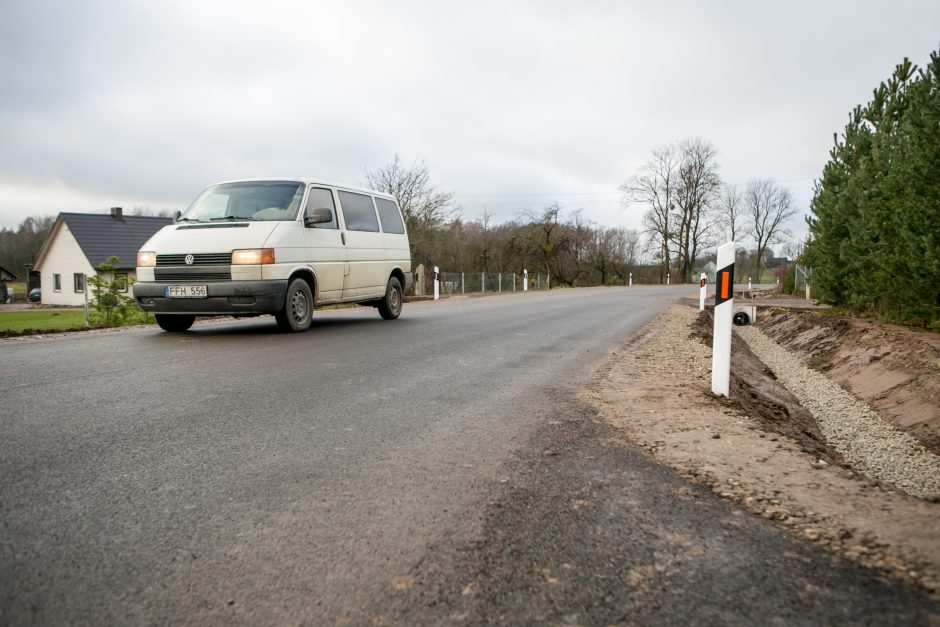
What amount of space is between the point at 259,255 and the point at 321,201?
1681 millimetres

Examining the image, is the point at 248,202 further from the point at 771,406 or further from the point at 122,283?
the point at 771,406

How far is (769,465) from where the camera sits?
3.12 m

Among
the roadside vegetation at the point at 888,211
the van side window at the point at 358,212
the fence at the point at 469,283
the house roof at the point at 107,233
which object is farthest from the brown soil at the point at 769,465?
the house roof at the point at 107,233

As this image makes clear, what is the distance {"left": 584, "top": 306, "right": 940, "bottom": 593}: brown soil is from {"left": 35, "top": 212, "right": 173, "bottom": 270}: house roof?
151 feet

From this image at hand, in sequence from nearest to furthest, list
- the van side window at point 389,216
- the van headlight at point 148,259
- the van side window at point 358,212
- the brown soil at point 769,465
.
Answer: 1. the brown soil at point 769,465
2. the van headlight at point 148,259
3. the van side window at point 358,212
4. the van side window at point 389,216

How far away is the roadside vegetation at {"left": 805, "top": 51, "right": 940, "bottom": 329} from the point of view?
27.7 feet

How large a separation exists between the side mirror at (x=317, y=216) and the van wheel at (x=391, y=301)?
263cm

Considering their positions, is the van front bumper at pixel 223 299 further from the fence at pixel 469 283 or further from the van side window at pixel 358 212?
the fence at pixel 469 283

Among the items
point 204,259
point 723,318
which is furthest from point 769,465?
point 204,259

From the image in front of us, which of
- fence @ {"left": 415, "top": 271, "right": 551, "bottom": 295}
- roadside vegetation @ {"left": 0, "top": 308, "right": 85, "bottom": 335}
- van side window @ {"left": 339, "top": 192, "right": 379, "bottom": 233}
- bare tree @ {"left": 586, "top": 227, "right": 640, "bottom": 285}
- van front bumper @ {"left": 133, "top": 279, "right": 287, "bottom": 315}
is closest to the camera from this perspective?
van front bumper @ {"left": 133, "top": 279, "right": 287, "bottom": 315}

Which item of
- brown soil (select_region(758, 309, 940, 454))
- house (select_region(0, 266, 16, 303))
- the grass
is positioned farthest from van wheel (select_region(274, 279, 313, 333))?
house (select_region(0, 266, 16, 303))

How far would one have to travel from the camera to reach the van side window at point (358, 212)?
32.8ft

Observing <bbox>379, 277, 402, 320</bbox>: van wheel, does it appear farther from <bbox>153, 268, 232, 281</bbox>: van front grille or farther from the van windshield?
<bbox>153, 268, 232, 281</bbox>: van front grille

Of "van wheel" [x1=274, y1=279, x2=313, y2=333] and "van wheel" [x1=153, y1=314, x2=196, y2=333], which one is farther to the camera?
"van wheel" [x1=153, y1=314, x2=196, y2=333]
